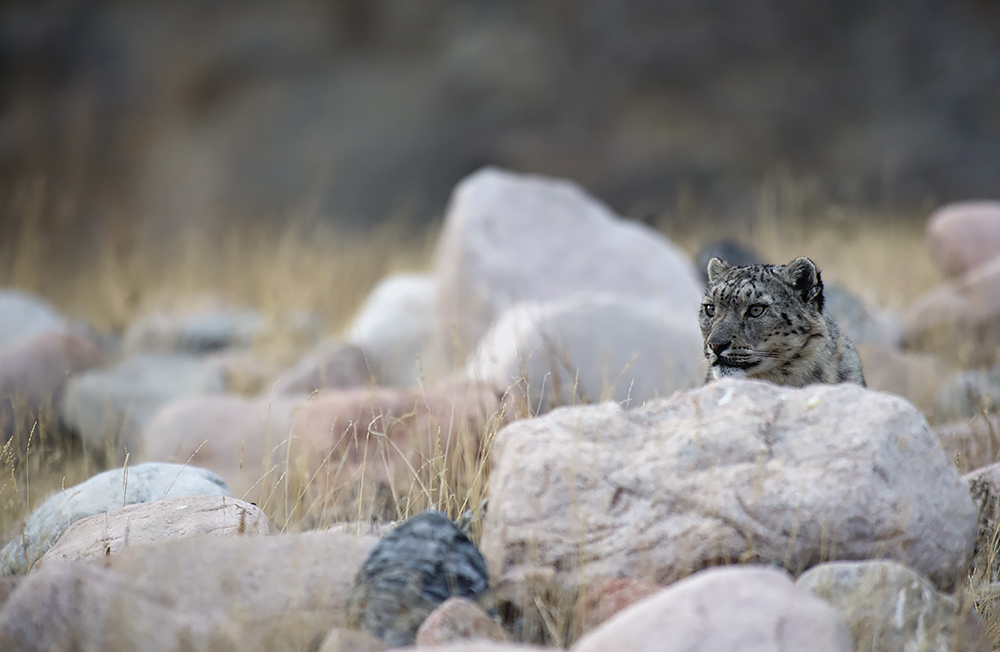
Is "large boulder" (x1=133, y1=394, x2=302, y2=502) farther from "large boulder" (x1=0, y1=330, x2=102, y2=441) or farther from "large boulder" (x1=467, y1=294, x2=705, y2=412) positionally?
"large boulder" (x1=467, y1=294, x2=705, y2=412)

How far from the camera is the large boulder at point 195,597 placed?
188cm

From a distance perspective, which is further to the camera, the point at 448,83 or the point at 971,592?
the point at 448,83

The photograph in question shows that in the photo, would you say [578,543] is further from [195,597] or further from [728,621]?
[195,597]

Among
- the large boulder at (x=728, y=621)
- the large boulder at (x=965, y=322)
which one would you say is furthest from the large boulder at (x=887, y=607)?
the large boulder at (x=965, y=322)

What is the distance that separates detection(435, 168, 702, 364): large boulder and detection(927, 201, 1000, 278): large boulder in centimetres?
219

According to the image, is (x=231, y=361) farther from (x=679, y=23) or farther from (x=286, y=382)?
(x=679, y=23)

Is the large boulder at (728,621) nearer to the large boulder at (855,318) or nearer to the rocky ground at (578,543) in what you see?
the rocky ground at (578,543)

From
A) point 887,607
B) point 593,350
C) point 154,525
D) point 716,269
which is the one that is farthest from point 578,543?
point 593,350

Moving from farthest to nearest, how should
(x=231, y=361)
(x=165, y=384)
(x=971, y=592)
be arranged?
(x=231, y=361) < (x=165, y=384) < (x=971, y=592)

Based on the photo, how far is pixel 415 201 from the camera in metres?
13.4

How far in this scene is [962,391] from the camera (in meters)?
5.20

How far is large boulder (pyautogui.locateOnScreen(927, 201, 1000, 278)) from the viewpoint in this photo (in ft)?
23.1

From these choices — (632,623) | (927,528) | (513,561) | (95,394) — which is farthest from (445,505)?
(95,394)

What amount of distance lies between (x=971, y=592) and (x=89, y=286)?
9552 mm
